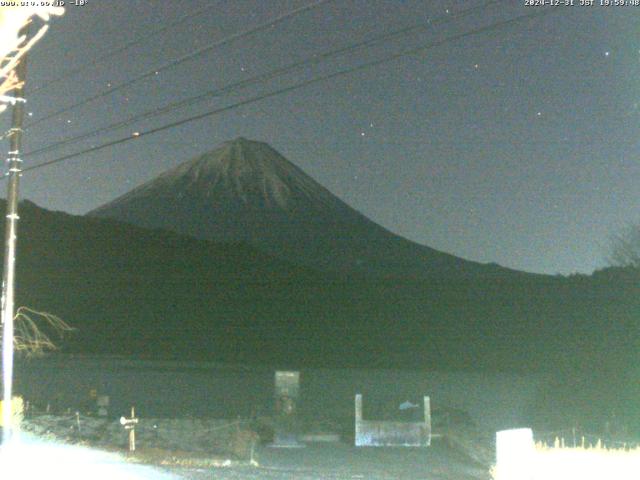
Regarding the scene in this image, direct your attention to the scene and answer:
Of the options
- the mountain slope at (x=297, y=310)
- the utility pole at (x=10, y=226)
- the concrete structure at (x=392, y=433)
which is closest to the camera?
the utility pole at (x=10, y=226)

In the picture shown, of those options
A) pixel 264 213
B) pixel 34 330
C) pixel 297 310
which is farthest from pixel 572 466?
pixel 264 213

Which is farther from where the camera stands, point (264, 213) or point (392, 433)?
point (264, 213)

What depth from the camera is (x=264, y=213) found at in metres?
128

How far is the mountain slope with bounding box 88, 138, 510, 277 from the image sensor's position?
114 meters

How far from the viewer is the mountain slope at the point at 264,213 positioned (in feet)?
374

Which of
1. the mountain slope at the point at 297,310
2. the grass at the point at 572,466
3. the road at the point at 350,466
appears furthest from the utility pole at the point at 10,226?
the mountain slope at the point at 297,310

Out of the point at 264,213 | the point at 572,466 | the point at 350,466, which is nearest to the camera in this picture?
the point at 572,466

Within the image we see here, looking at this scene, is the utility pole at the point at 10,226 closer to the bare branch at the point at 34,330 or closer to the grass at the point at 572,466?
the bare branch at the point at 34,330

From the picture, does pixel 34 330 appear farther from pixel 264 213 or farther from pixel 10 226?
pixel 264 213

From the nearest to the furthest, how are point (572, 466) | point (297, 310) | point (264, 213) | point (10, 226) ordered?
point (572, 466) < point (10, 226) < point (297, 310) < point (264, 213)

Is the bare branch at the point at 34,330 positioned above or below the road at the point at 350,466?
above

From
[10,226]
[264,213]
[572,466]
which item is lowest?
[572,466]

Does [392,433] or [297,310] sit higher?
[297,310]

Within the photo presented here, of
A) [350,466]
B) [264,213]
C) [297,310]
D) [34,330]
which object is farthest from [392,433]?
[264,213]
